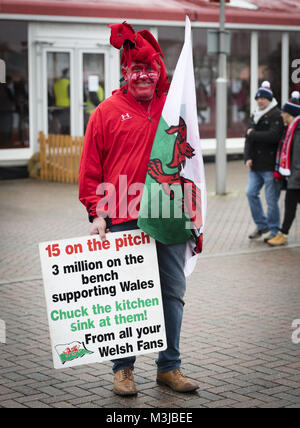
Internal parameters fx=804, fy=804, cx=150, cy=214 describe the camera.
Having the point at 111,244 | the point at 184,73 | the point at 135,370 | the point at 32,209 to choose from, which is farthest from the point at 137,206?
the point at 32,209

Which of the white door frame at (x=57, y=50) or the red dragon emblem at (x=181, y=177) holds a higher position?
the white door frame at (x=57, y=50)

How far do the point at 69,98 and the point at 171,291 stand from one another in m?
14.1

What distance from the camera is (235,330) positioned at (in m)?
6.22

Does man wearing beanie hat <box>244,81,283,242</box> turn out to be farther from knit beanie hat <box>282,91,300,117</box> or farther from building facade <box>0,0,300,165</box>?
building facade <box>0,0,300,165</box>

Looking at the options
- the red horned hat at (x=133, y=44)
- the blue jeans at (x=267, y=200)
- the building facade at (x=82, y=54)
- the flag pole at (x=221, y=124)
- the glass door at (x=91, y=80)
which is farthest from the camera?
the glass door at (x=91, y=80)

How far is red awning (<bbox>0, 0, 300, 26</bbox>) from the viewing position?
1728cm

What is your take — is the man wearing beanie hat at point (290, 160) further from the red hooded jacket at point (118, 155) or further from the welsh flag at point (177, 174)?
the red hooded jacket at point (118, 155)

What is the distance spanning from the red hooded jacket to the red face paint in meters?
0.08

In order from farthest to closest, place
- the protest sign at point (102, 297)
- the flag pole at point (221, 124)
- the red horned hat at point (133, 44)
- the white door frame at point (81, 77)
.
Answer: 1. the white door frame at point (81, 77)
2. the flag pole at point (221, 124)
3. the red horned hat at point (133, 44)
4. the protest sign at point (102, 297)

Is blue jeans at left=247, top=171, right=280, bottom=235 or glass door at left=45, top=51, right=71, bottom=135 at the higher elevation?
glass door at left=45, top=51, right=71, bottom=135

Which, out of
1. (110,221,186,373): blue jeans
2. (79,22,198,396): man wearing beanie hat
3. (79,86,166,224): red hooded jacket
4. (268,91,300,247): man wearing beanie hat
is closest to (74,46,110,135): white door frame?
(268,91,300,247): man wearing beanie hat

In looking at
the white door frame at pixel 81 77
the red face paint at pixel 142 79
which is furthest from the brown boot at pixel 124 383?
the white door frame at pixel 81 77

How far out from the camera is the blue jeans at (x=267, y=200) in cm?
1001

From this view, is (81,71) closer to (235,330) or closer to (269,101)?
(269,101)
